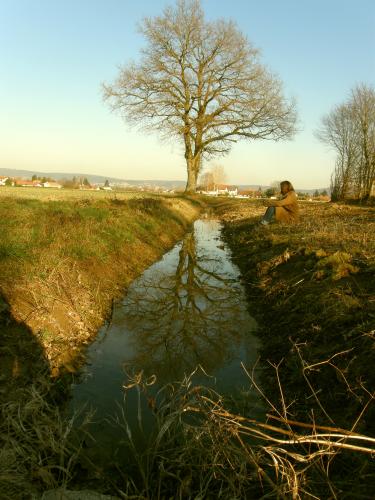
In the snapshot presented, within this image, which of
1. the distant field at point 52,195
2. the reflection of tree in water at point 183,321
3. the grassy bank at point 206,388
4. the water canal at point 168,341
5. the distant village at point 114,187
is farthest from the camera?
the distant village at point 114,187

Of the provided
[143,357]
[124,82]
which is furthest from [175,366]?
[124,82]

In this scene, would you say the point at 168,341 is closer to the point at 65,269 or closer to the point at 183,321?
the point at 183,321

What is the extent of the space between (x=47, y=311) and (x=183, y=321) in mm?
2185

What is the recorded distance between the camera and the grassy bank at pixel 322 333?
2943 mm

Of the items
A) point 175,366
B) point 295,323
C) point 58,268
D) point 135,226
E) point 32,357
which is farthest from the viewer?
point 135,226

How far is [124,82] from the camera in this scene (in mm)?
28328

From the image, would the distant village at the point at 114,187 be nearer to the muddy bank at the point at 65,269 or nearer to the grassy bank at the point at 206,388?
the muddy bank at the point at 65,269

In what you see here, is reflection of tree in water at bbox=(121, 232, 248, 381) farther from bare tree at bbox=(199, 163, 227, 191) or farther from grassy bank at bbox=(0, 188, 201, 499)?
bare tree at bbox=(199, 163, 227, 191)

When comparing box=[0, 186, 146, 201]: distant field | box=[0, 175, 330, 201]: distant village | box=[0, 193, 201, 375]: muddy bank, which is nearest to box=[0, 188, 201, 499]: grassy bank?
box=[0, 193, 201, 375]: muddy bank

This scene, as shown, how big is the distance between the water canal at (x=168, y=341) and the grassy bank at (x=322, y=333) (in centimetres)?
38

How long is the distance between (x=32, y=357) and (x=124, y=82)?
2743 centimetres

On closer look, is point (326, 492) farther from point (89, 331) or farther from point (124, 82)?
point (124, 82)

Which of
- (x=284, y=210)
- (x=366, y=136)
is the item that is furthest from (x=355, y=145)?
(x=284, y=210)

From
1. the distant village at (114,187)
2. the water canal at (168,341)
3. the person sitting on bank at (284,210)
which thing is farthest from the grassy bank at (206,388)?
the distant village at (114,187)
